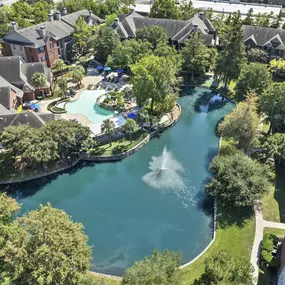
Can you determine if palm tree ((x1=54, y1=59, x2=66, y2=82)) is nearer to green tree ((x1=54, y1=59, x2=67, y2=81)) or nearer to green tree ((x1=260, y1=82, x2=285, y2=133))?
green tree ((x1=54, y1=59, x2=67, y2=81))

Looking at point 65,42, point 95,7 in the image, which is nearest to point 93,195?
point 65,42

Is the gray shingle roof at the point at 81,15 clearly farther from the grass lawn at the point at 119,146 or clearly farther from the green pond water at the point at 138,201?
the green pond water at the point at 138,201

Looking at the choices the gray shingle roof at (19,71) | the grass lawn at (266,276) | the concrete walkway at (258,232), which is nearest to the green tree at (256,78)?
the concrete walkway at (258,232)

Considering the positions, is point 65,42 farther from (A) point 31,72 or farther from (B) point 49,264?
(B) point 49,264

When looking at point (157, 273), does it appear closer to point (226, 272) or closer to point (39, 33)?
point (226, 272)

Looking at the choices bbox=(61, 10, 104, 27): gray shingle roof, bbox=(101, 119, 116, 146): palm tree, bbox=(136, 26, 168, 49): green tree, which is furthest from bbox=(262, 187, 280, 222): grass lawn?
bbox=(61, 10, 104, 27): gray shingle roof

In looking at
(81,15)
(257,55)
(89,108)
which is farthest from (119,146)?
(81,15)
